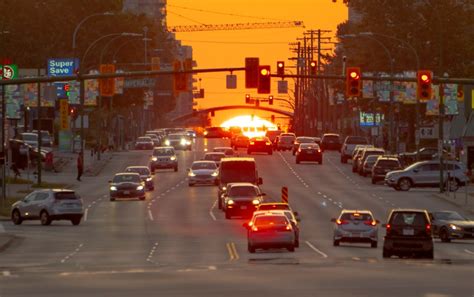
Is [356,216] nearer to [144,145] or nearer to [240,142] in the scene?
[240,142]

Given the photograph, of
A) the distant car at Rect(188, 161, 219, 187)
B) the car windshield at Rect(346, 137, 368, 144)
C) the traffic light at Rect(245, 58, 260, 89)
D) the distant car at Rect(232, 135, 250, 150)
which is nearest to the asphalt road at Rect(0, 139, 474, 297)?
the distant car at Rect(188, 161, 219, 187)

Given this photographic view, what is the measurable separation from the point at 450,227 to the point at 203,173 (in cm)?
3762

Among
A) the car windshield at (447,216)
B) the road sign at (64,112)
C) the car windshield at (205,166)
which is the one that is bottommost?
the car windshield at (447,216)

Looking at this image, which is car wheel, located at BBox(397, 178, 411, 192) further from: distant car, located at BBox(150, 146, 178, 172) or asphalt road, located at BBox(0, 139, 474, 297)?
distant car, located at BBox(150, 146, 178, 172)

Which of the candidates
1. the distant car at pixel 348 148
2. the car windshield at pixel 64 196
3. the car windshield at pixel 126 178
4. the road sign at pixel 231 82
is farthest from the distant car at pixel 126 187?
the distant car at pixel 348 148

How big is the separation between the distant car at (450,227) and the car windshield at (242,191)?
1311 cm

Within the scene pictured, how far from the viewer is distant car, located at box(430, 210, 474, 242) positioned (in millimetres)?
60062

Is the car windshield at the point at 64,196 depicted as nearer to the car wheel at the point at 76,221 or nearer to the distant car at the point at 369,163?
the car wheel at the point at 76,221

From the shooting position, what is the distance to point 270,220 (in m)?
51.6

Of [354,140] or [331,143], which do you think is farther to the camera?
[331,143]

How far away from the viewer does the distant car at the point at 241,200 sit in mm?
71812

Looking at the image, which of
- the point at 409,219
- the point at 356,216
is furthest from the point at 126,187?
the point at 409,219

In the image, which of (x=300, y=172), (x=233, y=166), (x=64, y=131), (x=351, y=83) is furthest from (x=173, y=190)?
(x=64, y=131)

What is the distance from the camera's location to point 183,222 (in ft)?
229
